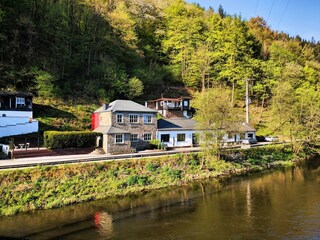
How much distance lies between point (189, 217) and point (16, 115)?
28900 millimetres

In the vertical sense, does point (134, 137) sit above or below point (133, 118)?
below

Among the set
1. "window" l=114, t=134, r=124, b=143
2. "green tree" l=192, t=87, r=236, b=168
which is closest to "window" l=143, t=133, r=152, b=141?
"window" l=114, t=134, r=124, b=143

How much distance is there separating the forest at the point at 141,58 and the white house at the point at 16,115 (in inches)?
288

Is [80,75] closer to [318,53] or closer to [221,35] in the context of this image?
[221,35]

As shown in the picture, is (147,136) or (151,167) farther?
(147,136)

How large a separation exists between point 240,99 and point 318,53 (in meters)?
54.8

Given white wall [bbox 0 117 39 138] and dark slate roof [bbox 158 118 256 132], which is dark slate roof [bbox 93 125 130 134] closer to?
dark slate roof [bbox 158 118 256 132]

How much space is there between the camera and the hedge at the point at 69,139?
3247 centimetres

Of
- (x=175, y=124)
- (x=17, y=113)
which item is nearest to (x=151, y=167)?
(x=175, y=124)

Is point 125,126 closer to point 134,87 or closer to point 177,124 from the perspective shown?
point 177,124

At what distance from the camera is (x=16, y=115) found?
37.9 metres

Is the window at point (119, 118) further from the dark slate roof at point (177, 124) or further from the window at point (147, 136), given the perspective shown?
the dark slate roof at point (177, 124)

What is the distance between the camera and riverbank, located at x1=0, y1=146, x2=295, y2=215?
71.1ft

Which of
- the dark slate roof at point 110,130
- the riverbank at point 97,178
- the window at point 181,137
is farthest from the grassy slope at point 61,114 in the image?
the riverbank at point 97,178
